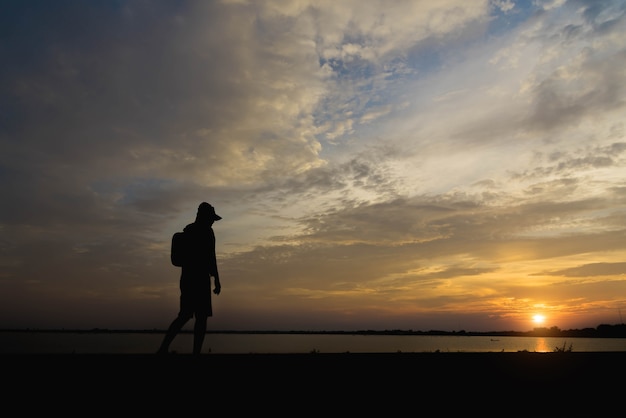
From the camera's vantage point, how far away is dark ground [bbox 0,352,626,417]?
3896 mm

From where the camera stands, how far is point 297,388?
15.2ft

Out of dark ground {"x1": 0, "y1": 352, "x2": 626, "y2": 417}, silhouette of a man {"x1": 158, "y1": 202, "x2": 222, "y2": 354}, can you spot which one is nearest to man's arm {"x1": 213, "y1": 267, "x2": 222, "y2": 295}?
silhouette of a man {"x1": 158, "y1": 202, "x2": 222, "y2": 354}

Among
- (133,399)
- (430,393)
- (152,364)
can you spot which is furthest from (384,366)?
(133,399)

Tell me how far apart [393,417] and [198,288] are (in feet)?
14.7

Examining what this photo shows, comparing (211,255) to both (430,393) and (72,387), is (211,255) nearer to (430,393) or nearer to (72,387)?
(72,387)

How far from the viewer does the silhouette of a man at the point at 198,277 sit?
7414 mm

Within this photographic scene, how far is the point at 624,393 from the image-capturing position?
5.30m

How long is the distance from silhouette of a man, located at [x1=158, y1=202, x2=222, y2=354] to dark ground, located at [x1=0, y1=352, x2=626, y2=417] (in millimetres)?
1330

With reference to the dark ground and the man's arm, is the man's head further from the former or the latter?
the dark ground

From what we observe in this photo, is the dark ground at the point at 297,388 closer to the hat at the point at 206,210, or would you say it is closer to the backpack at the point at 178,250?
the backpack at the point at 178,250

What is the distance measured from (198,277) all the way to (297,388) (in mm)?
3461

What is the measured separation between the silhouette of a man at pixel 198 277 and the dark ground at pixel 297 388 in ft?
4.36

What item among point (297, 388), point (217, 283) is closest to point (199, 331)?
point (217, 283)

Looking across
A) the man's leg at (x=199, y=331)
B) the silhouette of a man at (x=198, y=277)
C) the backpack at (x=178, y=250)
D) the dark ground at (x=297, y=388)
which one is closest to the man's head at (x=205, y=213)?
the silhouette of a man at (x=198, y=277)
